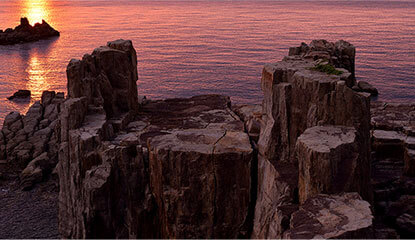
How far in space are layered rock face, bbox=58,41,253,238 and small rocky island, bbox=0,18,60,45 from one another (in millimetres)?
84368

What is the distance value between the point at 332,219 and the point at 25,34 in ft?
325

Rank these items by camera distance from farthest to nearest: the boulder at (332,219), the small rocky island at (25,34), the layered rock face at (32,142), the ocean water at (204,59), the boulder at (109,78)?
the small rocky island at (25,34)
the ocean water at (204,59)
the layered rock face at (32,142)
the boulder at (109,78)
the boulder at (332,219)

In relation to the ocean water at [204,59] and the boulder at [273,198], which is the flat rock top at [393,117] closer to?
the boulder at [273,198]

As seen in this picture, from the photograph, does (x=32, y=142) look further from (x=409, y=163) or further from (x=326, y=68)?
(x=409, y=163)

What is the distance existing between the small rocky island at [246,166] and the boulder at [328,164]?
0.09ft

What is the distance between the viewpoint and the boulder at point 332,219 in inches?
401

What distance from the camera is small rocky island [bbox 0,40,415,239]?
494 inches

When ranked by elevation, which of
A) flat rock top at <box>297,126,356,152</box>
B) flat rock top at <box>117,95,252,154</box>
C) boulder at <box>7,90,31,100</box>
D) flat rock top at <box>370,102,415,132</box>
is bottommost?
boulder at <box>7,90,31,100</box>

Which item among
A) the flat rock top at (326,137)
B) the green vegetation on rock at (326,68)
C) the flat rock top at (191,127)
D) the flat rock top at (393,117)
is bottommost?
the flat rock top at (393,117)

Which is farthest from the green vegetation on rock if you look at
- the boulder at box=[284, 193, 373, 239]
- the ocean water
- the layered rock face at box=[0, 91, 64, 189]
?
the ocean water

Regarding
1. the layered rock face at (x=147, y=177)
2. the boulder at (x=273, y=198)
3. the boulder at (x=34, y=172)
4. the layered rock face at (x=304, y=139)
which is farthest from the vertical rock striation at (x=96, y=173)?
the boulder at (x=34, y=172)

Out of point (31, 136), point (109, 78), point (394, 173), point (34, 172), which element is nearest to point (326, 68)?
point (394, 173)

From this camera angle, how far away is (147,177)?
1622 centimetres

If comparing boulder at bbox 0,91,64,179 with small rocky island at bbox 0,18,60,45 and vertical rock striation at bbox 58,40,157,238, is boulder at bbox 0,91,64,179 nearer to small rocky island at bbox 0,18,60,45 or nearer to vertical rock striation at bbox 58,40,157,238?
vertical rock striation at bbox 58,40,157,238
